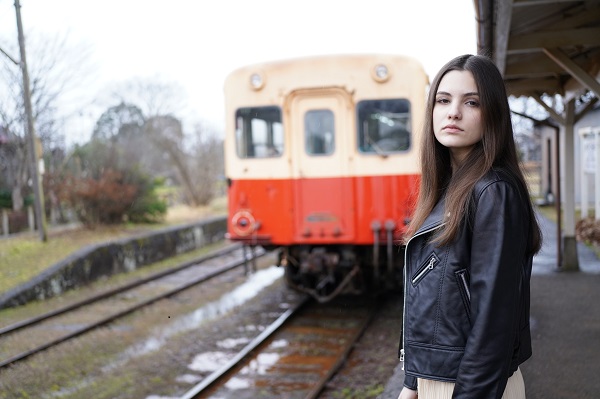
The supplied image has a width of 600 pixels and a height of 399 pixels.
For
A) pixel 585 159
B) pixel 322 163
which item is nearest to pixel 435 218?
pixel 322 163

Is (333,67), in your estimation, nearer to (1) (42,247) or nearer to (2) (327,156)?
(2) (327,156)

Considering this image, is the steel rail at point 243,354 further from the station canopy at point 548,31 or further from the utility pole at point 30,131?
the utility pole at point 30,131

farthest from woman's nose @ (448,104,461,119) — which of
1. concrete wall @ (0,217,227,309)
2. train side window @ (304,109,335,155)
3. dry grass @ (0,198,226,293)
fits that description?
dry grass @ (0,198,226,293)

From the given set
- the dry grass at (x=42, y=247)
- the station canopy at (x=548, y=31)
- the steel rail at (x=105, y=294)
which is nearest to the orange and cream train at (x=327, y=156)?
the station canopy at (x=548, y=31)

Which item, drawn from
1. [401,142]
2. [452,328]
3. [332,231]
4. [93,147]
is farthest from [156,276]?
[452,328]

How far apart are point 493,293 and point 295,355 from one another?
17.2 ft

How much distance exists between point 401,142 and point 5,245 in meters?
8.65

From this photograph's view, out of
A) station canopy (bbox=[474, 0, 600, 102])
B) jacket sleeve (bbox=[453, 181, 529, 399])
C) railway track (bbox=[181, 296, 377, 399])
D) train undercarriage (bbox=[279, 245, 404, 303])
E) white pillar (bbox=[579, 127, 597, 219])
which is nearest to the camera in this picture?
jacket sleeve (bbox=[453, 181, 529, 399])

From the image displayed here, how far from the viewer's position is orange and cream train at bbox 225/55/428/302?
732 centimetres

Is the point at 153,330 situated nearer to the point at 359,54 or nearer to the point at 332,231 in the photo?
the point at 332,231

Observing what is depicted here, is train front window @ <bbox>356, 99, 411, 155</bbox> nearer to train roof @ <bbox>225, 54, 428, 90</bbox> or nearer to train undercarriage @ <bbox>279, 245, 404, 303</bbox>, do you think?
train roof @ <bbox>225, 54, 428, 90</bbox>

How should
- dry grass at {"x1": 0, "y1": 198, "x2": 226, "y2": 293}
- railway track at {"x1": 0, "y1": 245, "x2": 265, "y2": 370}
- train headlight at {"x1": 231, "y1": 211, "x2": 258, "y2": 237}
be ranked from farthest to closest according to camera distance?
1. dry grass at {"x1": 0, "y1": 198, "x2": 226, "y2": 293}
2. train headlight at {"x1": 231, "y1": 211, "x2": 258, "y2": 237}
3. railway track at {"x1": 0, "y1": 245, "x2": 265, "y2": 370}

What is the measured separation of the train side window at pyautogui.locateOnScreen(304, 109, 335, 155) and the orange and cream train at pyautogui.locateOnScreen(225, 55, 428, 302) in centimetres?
1

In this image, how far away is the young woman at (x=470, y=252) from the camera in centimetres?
159
